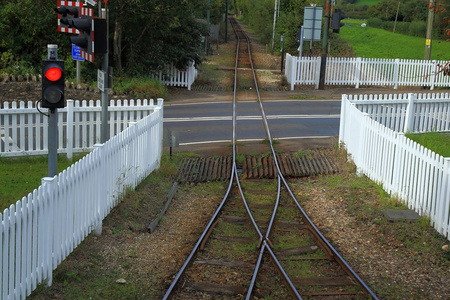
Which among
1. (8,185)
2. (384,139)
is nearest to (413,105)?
(384,139)

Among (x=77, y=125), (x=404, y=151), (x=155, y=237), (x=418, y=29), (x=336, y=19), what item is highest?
(x=418, y=29)

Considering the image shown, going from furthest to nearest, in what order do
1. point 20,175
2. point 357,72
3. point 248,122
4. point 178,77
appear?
point 357,72 → point 178,77 → point 248,122 → point 20,175

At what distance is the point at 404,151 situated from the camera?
421 inches

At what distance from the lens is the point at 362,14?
303ft

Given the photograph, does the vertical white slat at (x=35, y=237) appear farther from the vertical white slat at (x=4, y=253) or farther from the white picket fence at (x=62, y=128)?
the white picket fence at (x=62, y=128)

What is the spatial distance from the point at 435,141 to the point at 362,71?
1397cm

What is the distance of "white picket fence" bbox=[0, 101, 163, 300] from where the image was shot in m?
5.95

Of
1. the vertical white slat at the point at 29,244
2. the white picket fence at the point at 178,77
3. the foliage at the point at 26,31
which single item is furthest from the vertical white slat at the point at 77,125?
the white picket fence at the point at 178,77

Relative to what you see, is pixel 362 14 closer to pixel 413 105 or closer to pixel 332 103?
pixel 332 103

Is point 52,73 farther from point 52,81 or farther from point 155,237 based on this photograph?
point 155,237

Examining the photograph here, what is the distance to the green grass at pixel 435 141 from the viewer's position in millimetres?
13858

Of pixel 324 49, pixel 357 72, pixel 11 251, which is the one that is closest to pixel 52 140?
pixel 11 251

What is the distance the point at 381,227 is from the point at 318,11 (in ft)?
68.7

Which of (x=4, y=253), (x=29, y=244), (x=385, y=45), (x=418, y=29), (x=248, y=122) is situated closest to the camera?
(x=4, y=253)
